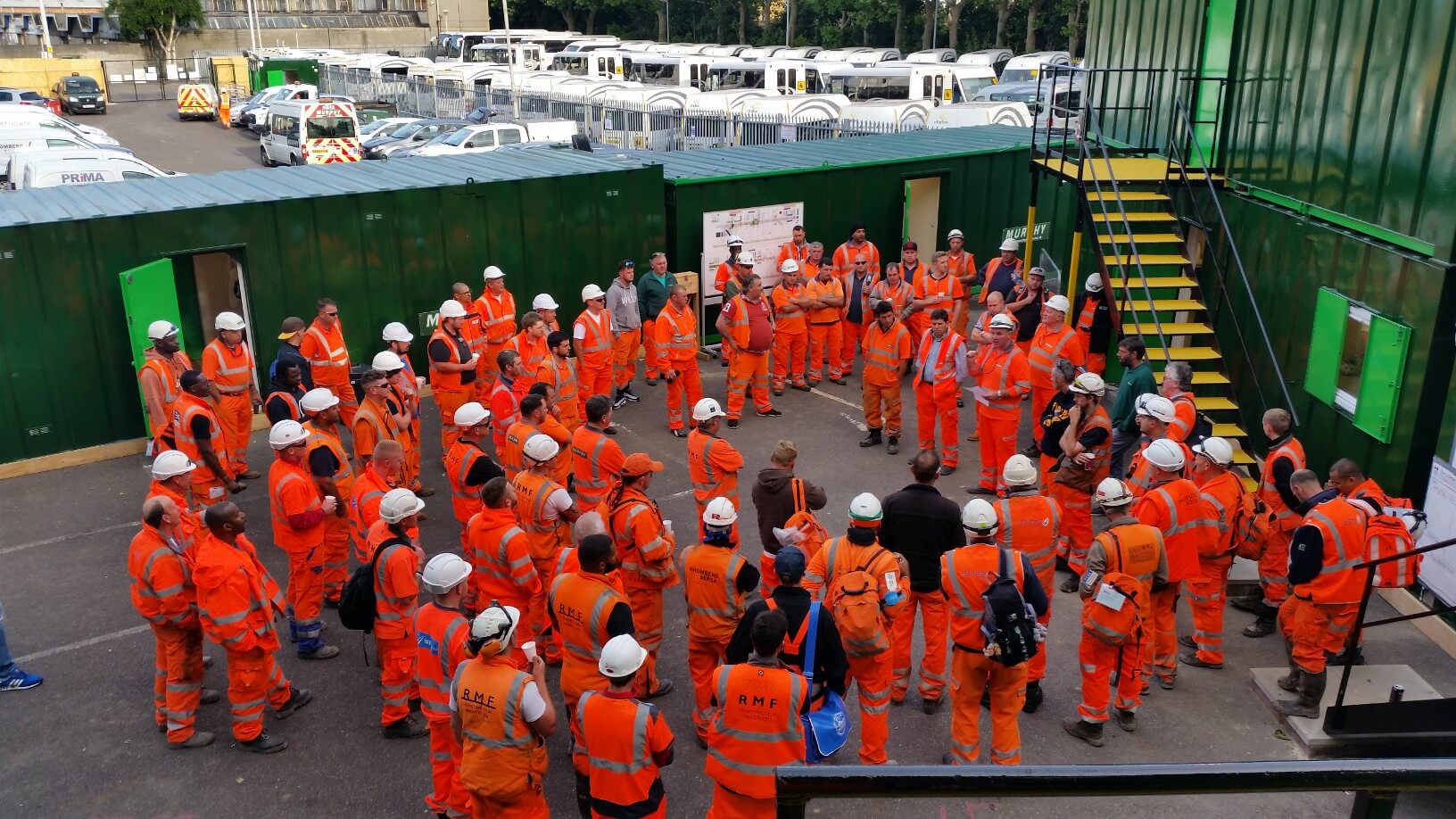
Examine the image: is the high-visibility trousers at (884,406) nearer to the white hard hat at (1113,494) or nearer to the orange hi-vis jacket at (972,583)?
the white hard hat at (1113,494)

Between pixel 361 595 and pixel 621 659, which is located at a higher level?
pixel 621 659

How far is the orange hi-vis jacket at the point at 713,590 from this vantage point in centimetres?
675

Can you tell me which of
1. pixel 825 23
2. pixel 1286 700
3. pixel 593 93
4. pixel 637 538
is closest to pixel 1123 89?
pixel 1286 700

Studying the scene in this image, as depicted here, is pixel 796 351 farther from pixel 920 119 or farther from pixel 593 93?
pixel 593 93

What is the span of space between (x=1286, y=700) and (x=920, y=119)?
21.7m

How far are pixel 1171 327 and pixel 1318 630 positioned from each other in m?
5.27

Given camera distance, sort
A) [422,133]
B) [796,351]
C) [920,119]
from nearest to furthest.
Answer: [796,351] → [920,119] → [422,133]

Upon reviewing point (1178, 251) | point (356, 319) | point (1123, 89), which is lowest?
point (356, 319)

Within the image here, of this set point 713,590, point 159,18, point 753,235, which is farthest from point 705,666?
point 159,18

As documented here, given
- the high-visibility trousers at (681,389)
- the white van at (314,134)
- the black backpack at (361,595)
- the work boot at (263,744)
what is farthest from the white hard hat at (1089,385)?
the white van at (314,134)

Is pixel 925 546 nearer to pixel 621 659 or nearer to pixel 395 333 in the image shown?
pixel 621 659

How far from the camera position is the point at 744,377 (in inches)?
532

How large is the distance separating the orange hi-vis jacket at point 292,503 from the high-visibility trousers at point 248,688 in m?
1.08

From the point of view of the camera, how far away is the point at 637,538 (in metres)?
7.39
